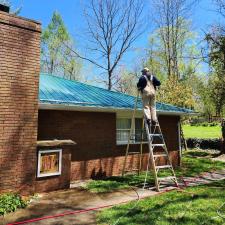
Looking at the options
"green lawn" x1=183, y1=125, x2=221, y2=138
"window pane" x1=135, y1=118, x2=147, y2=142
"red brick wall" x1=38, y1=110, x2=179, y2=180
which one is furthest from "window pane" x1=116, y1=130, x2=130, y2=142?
"green lawn" x1=183, y1=125, x2=221, y2=138

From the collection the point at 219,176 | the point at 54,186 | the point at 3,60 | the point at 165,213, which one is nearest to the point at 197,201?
the point at 165,213

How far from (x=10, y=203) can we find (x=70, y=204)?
1.47 m

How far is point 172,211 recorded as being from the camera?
23.6 feet

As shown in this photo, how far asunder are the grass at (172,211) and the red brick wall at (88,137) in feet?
12.2

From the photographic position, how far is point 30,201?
8.11 metres

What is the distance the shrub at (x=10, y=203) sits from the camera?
7113mm

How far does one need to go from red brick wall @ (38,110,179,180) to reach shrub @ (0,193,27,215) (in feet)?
9.23

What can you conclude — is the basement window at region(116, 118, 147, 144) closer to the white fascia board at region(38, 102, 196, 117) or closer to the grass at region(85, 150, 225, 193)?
the white fascia board at region(38, 102, 196, 117)

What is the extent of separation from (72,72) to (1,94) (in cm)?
2903

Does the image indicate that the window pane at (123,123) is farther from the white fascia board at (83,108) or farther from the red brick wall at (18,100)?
the red brick wall at (18,100)

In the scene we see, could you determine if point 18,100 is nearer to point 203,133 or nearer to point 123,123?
point 123,123

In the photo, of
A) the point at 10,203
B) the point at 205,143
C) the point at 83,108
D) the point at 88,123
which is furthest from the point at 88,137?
the point at 205,143

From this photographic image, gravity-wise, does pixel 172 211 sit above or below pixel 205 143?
below

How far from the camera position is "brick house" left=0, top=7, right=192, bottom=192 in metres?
8.13
